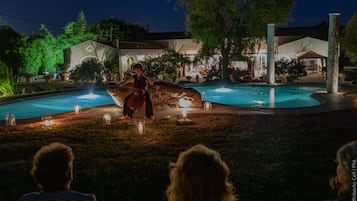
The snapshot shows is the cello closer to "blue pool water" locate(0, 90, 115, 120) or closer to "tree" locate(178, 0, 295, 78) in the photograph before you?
"blue pool water" locate(0, 90, 115, 120)

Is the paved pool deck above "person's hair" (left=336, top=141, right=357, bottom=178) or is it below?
below

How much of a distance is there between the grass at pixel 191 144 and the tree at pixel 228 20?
624 inches

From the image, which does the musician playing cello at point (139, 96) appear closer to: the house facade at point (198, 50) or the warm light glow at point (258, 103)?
the warm light glow at point (258, 103)

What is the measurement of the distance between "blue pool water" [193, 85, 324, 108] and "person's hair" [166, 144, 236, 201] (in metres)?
13.9

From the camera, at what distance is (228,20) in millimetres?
27859

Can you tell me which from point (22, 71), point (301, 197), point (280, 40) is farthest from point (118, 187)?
point (280, 40)

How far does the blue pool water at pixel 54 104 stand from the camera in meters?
16.0

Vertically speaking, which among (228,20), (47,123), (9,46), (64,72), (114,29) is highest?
(114,29)

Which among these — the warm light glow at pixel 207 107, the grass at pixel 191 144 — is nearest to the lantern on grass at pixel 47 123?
the grass at pixel 191 144

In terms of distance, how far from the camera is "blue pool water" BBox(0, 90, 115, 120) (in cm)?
1598

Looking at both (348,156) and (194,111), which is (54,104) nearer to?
(194,111)

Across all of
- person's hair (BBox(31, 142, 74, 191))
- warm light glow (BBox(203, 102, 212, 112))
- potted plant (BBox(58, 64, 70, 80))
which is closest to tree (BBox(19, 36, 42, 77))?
potted plant (BBox(58, 64, 70, 80))

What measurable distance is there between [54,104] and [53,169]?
15.9 metres

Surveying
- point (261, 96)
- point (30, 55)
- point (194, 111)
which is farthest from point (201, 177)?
point (30, 55)
